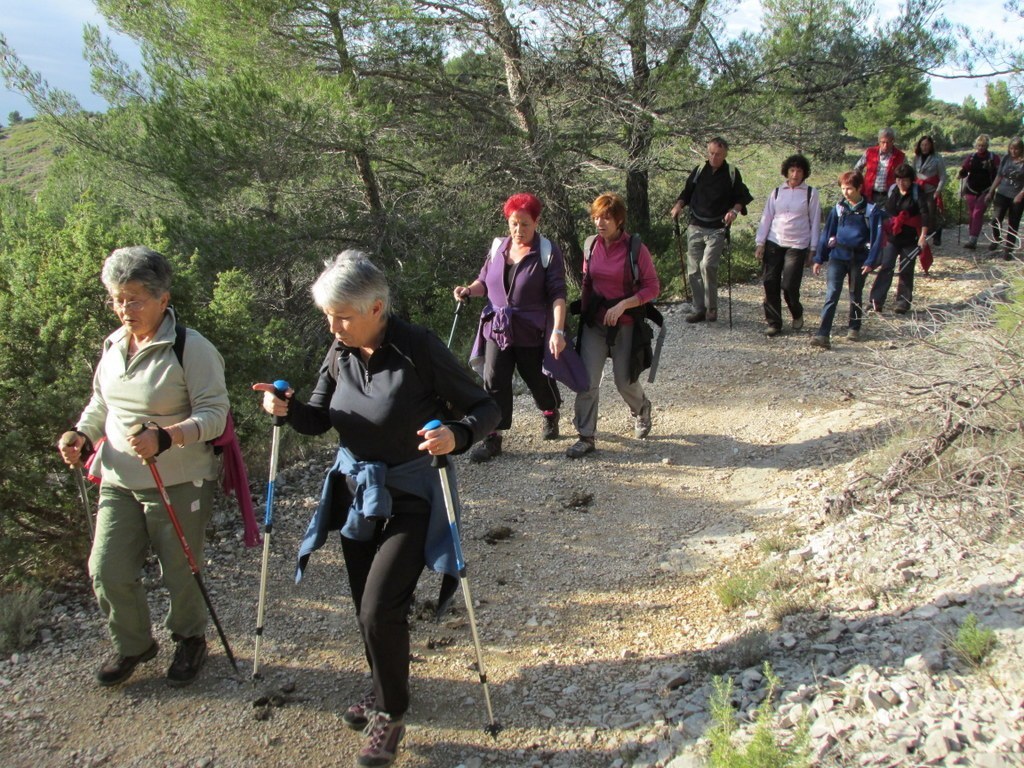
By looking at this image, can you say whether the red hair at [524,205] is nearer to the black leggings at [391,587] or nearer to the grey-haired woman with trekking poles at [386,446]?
the grey-haired woman with trekking poles at [386,446]

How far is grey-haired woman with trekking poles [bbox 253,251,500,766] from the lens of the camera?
3.08 m

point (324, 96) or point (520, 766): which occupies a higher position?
point (324, 96)

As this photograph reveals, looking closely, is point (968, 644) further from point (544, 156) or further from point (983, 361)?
point (544, 156)

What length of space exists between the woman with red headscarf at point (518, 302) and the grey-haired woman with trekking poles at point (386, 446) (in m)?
2.37

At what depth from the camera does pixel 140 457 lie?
3.32 m

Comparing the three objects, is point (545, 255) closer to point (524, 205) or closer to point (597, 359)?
point (524, 205)

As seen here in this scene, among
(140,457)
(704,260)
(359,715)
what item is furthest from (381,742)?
(704,260)

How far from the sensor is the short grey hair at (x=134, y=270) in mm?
3344

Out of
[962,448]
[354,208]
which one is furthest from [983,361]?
[354,208]

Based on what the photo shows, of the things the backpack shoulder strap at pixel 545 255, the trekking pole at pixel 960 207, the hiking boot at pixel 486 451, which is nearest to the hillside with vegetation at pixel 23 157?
the trekking pole at pixel 960 207

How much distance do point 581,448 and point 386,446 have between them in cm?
330

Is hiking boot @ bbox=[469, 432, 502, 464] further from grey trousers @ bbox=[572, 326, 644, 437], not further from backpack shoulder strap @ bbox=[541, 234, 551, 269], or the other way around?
backpack shoulder strap @ bbox=[541, 234, 551, 269]

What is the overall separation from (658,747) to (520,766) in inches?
21.9

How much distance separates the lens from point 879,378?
532 cm
